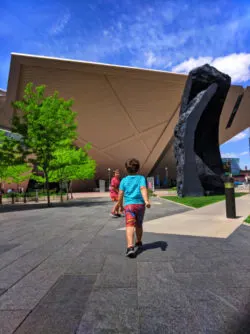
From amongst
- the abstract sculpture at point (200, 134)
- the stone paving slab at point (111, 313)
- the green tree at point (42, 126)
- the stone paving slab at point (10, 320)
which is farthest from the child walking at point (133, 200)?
the abstract sculpture at point (200, 134)

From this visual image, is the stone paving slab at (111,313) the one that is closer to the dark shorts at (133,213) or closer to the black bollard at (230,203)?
the dark shorts at (133,213)

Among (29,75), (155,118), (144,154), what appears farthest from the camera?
(144,154)

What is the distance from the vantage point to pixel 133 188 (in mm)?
4004

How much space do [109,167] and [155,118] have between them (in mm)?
13624

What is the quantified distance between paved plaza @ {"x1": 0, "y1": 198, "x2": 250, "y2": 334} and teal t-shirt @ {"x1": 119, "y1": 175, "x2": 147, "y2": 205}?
0.87 meters

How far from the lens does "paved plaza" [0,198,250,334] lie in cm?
200

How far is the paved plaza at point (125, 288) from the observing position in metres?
2.00

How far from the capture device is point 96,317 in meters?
2.10

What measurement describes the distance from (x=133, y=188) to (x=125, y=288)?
1.62 metres

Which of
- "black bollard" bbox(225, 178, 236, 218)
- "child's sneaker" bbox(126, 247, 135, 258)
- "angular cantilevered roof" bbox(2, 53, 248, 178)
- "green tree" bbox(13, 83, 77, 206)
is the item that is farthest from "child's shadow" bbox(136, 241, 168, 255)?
"angular cantilevered roof" bbox(2, 53, 248, 178)

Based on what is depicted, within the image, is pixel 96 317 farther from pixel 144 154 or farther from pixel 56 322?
pixel 144 154

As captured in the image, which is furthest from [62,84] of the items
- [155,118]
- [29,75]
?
[155,118]

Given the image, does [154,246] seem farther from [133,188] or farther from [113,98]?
[113,98]

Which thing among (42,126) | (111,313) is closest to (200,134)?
(42,126)
